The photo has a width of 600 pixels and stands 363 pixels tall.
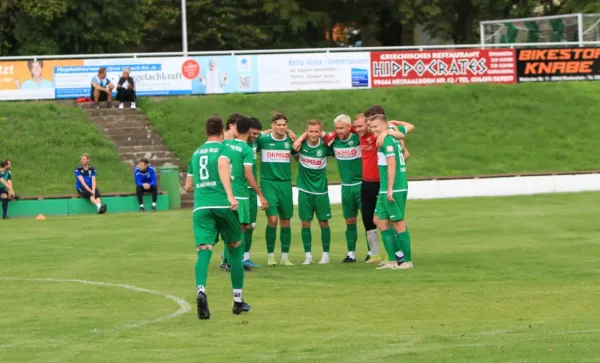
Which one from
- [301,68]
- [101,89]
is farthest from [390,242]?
[301,68]

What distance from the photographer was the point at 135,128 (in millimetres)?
40594

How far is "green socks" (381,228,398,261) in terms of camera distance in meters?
16.7

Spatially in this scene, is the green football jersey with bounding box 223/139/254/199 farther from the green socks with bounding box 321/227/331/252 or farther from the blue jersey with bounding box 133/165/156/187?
the blue jersey with bounding box 133/165/156/187

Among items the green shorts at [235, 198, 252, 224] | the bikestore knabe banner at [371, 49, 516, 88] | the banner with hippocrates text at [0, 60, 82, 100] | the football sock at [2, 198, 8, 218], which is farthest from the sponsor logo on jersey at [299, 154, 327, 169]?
the bikestore knabe banner at [371, 49, 516, 88]

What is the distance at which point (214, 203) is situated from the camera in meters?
12.1

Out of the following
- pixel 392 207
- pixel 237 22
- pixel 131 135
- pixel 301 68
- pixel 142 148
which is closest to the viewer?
pixel 392 207

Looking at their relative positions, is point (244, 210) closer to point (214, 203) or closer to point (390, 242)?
point (390, 242)

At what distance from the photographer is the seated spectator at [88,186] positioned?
3219 cm

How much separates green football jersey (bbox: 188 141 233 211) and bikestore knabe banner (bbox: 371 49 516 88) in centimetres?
3233

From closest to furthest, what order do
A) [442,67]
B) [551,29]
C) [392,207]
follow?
[392,207] → [442,67] → [551,29]

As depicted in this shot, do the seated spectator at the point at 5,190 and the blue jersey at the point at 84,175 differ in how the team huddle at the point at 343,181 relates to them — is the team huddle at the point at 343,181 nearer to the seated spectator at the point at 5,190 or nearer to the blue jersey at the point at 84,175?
the blue jersey at the point at 84,175

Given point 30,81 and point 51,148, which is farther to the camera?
point 30,81

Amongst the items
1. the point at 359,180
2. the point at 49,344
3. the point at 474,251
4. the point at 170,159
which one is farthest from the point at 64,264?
the point at 170,159

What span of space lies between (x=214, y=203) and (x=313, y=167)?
20.0 feet
